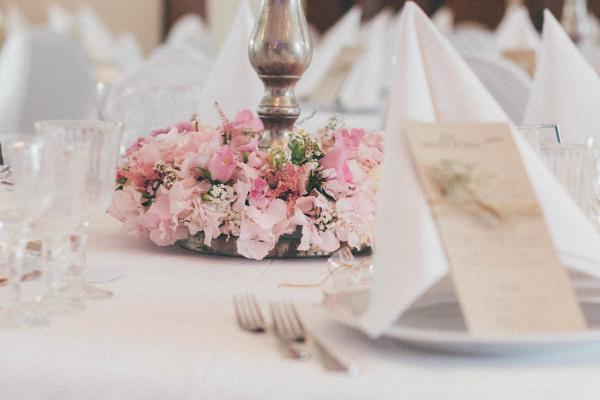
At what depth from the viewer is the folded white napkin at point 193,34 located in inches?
268

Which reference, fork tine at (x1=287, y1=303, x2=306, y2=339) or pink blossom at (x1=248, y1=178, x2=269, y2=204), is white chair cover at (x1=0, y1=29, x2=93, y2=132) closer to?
pink blossom at (x1=248, y1=178, x2=269, y2=204)

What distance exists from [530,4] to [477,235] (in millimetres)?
9603

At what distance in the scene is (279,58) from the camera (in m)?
1.66

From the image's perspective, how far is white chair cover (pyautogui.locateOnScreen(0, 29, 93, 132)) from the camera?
396 centimetres

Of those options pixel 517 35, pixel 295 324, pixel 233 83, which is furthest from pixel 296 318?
pixel 517 35

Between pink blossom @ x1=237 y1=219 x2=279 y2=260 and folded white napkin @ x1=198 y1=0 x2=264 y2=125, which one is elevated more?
folded white napkin @ x1=198 y1=0 x2=264 y2=125

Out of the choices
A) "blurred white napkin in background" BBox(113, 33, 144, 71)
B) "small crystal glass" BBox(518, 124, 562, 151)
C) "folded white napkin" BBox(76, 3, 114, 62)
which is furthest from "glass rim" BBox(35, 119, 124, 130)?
"folded white napkin" BBox(76, 3, 114, 62)

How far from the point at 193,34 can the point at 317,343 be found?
6677 mm

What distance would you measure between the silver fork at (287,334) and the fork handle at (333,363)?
0.02m

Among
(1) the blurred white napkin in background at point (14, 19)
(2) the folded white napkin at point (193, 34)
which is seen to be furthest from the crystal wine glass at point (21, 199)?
(1) the blurred white napkin in background at point (14, 19)

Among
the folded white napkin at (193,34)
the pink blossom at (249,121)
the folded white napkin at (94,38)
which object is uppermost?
→ the pink blossom at (249,121)

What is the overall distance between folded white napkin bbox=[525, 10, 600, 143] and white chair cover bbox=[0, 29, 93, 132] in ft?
7.99

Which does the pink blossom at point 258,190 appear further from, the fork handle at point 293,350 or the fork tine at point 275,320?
the fork handle at point 293,350

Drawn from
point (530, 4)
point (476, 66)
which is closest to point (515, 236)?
point (476, 66)
